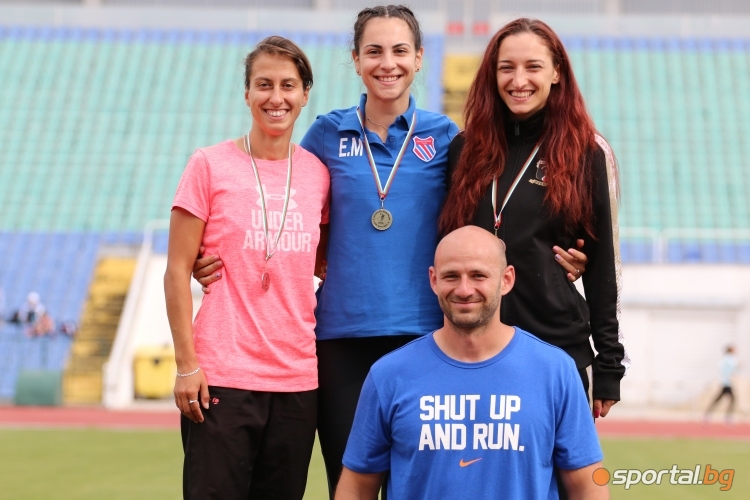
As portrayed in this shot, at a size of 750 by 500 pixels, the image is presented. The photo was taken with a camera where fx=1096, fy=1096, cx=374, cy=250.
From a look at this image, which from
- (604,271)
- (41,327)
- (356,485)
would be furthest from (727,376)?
(356,485)

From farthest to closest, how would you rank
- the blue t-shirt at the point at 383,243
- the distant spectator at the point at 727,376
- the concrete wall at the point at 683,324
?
1. the concrete wall at the point at 683,324
2. the distant spectator at the point at 727,376
3. the blue t-shirt at the point at 383,243

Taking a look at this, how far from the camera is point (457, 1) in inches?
1064

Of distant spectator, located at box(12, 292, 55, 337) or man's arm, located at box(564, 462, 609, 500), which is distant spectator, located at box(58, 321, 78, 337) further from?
man's arm, located at box(564, 462, 609, 500)

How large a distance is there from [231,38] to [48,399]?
40.1ft

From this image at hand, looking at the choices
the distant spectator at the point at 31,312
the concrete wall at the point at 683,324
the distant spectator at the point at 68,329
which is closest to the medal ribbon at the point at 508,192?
the concrete wall at the point at 683,324

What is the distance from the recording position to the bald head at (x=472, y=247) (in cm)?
313

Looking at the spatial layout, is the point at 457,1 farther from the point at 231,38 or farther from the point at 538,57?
the point at 538,57

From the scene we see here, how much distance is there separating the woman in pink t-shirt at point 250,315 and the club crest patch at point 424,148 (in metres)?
0.41

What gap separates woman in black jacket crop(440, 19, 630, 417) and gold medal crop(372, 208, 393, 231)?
0.20 metres

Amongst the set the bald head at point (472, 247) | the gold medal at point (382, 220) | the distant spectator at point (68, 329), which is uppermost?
the gold medal at point (382, 220)

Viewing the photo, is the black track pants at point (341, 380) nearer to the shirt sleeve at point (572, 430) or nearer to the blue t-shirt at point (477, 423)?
the blue t-shirt at point (477, 423)

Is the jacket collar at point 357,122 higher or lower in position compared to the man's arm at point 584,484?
higher

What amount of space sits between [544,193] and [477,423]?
87 centimetres

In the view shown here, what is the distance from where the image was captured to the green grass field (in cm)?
918
